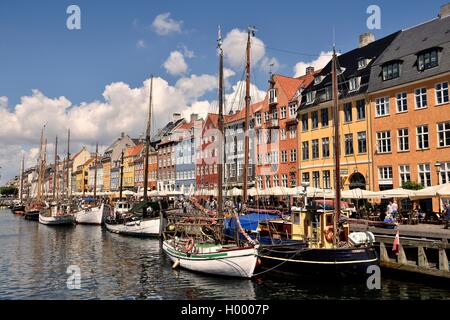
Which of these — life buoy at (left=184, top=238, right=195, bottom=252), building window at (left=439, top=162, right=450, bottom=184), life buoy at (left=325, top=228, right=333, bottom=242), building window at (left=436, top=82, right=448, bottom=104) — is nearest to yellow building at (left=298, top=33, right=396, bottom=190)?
building window at (left=436, top=82, right=448, bottom=104)

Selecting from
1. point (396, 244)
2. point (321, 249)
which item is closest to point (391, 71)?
point (396, 244)

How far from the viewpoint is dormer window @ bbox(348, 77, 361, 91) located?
43.9 m

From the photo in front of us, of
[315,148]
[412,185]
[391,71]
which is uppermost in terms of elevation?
[391,71]

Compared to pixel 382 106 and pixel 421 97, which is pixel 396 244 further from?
pixel 382 106

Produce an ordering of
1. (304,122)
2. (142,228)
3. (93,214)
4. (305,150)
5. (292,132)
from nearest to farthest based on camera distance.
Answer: (142,228) < (305,150) < (304,122) < (292,132) < (93,214)

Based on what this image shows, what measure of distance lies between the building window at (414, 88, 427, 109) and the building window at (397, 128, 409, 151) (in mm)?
2510

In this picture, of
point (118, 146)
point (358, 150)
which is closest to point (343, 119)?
point (358, 150)

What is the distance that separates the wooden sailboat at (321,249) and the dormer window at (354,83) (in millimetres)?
26020

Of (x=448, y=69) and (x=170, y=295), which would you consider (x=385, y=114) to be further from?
(x=170, y=295)

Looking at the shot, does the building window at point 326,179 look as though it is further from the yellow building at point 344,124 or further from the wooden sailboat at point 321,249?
the wooden sailboat at point 321,249

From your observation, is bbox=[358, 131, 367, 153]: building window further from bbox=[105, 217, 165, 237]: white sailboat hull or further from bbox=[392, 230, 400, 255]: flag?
bbox=[392, 230, 400, 255]: flag

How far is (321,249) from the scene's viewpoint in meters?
19.0

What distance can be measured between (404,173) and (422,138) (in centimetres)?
354

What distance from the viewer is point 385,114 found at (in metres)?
40.9
